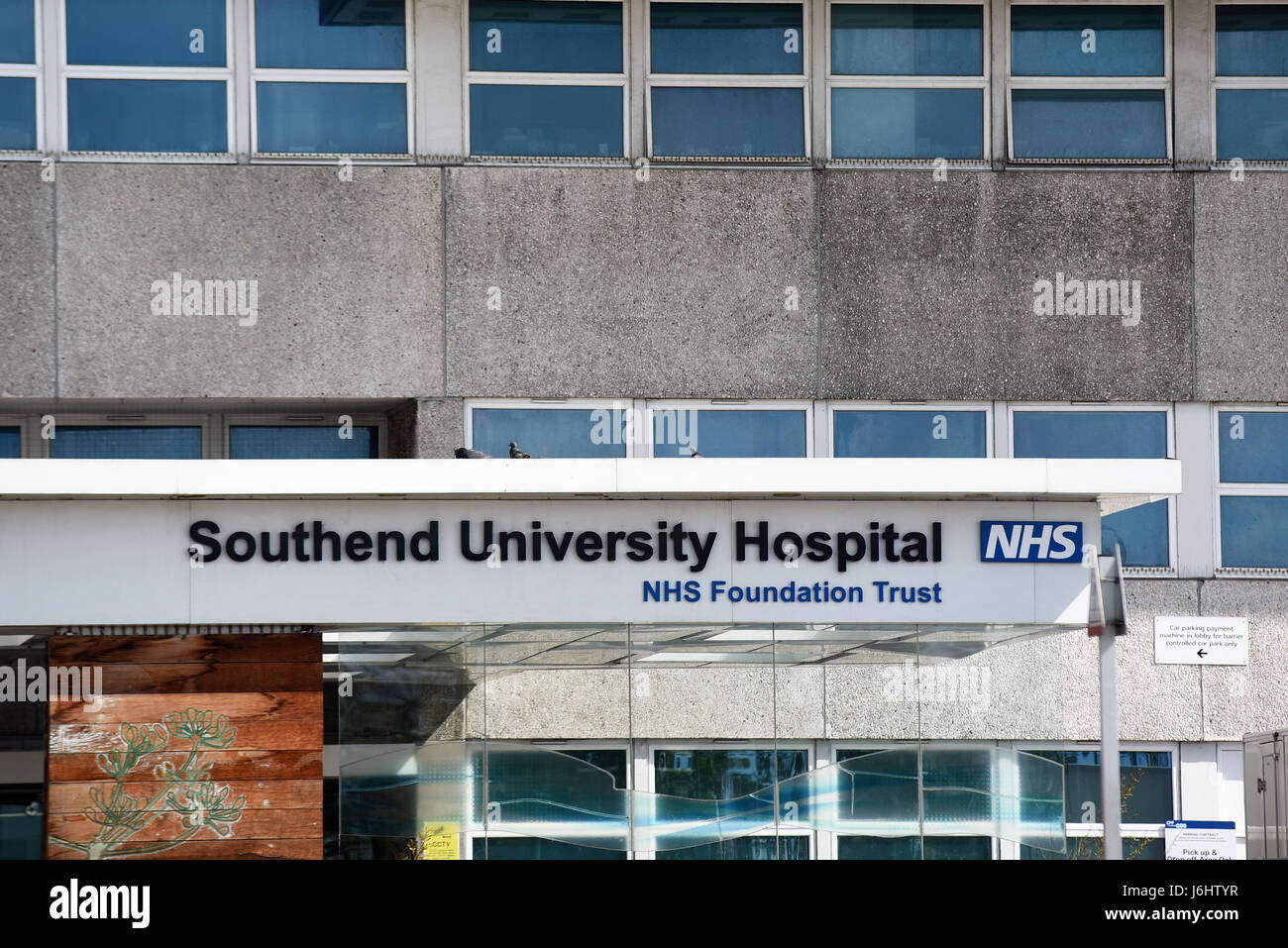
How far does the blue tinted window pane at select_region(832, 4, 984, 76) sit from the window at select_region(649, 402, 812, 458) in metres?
3.11

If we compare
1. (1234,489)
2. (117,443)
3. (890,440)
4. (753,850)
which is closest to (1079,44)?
(890,440)

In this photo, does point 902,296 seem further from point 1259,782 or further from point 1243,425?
point 1259,782

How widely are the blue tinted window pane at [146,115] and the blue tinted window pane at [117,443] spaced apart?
2401mm

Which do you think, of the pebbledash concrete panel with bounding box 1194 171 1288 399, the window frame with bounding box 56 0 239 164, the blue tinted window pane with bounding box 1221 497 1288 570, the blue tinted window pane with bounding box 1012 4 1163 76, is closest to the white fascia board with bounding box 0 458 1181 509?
the blue tinted window pane with bounding box 1221 497 1288 570

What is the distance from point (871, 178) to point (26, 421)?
7.61m

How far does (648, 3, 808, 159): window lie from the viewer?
13.3 meters

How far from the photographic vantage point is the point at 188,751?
10391 mm

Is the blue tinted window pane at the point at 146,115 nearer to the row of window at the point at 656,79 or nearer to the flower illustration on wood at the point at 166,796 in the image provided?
the row of window at the point at 656,79

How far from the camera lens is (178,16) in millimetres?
13016

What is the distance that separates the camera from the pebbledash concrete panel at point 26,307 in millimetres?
12742

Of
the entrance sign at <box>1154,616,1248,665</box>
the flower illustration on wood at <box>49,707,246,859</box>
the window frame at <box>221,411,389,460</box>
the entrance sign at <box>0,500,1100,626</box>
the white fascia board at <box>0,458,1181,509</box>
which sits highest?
the window frame at <box>221,411,389,460</box>

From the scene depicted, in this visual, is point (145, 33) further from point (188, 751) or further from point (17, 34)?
point (188, 751)

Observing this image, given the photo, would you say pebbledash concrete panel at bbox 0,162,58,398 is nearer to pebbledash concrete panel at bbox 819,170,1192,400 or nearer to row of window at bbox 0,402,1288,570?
row of window at bbox 0,402,1288,570

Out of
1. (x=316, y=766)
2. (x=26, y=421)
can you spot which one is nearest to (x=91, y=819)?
(x=316, y=766)
